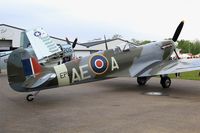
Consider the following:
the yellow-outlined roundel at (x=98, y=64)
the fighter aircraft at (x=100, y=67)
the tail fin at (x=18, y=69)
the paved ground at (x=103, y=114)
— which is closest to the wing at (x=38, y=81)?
the fighter aircraft at (x=100, y=67)

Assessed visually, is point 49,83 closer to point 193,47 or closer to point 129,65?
point 129,65

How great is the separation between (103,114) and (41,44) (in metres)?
13.5

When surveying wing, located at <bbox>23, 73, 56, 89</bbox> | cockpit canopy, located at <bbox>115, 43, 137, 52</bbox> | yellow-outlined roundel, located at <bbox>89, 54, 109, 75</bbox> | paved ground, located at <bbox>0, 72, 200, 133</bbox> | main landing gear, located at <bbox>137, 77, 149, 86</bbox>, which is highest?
cockpit canopy, located at <bbox>115, 43, 137, 52</bbox>

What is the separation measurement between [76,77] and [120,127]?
4.67 m

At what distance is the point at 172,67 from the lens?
1234cm

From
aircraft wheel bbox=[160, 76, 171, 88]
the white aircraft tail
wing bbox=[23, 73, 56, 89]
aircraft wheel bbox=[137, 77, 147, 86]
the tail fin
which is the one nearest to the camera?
wing bbox=[23, 73, 56, 89]

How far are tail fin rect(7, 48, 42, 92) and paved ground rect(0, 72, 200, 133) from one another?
2.30 feet

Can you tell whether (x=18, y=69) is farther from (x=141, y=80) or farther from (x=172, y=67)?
(x=141, y=80)

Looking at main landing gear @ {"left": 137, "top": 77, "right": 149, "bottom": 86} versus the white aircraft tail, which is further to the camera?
the white aircraft tail

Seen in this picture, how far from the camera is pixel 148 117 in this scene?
287 inches

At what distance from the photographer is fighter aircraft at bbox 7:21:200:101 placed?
9.52m

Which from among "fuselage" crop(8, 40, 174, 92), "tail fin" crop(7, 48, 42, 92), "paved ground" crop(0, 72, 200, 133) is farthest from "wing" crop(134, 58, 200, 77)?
"tail fin" crop(7, 48, 42, 92)

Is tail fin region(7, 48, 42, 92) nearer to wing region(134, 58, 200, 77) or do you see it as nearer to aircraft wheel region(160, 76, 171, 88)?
wing region(134, 58, 200, 77)

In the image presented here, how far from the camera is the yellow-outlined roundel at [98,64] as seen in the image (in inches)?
449
